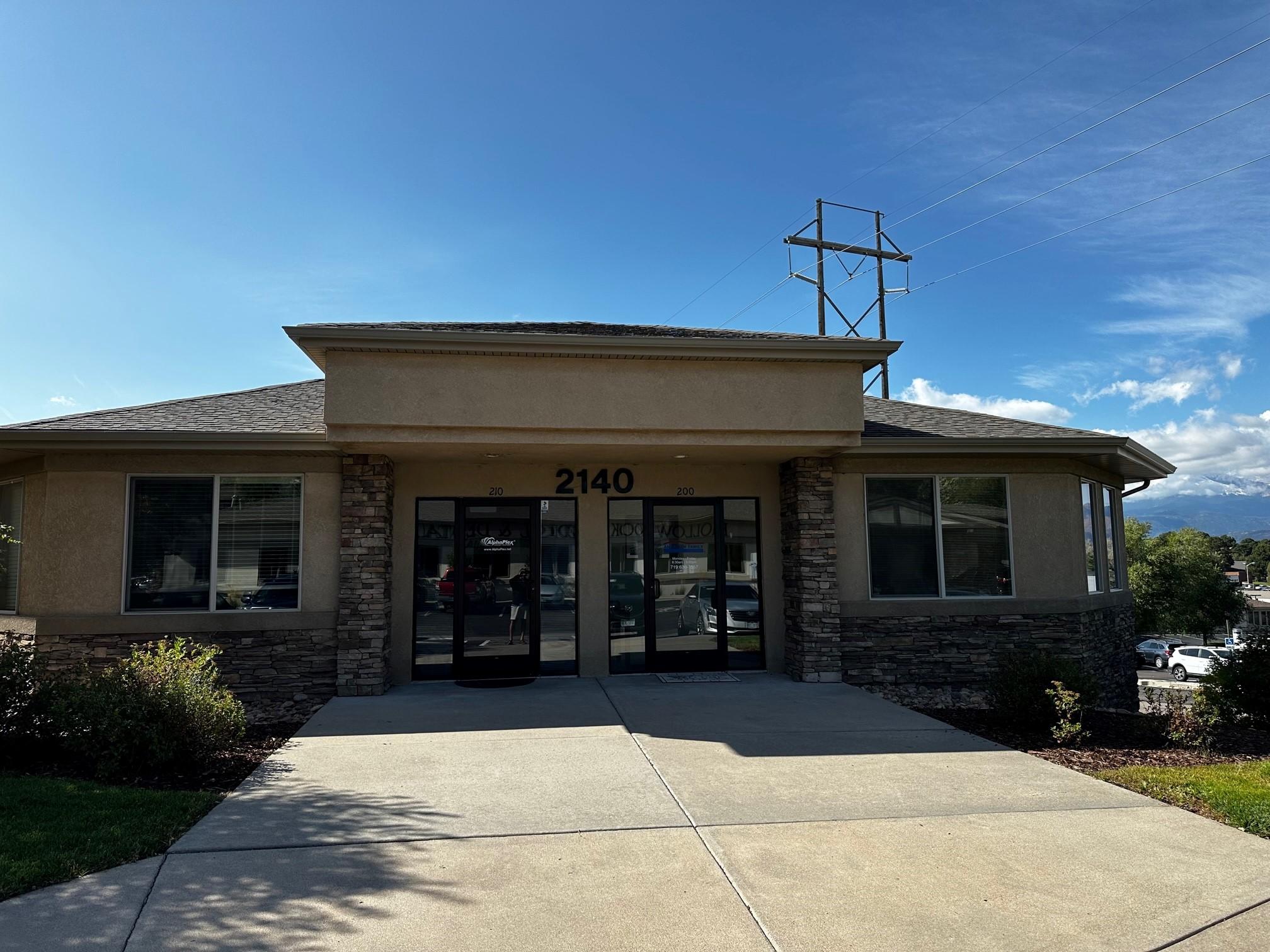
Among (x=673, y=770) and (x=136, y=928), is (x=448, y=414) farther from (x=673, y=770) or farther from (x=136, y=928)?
(x=136, y=928)

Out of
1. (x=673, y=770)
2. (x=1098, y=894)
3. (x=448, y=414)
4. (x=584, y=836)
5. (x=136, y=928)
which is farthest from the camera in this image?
(x=448, y=414)

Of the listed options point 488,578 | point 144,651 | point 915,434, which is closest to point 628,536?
point 488,578

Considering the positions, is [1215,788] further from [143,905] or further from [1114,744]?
[143,905]

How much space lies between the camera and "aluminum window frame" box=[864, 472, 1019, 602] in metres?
11.5

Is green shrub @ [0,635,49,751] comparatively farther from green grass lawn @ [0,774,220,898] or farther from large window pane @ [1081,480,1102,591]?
large window pane @ [1081,480,1102,591]

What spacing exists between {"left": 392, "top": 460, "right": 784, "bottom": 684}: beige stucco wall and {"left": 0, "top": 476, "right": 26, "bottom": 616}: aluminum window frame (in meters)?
4.54

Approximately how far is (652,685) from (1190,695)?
668 centimetres

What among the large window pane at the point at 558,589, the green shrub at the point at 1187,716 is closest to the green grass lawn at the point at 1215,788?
the green shrub at the point at 1187,716

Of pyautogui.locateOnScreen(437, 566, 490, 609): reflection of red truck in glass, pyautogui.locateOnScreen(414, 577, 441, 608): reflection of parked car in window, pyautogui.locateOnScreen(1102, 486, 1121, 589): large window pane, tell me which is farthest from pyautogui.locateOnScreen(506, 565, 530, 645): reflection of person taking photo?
pyautogui.locateOnScreen(1102, 486, 1121, 589): large window pane

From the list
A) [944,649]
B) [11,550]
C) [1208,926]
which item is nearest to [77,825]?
[1208,926]

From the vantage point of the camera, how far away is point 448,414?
9578mm

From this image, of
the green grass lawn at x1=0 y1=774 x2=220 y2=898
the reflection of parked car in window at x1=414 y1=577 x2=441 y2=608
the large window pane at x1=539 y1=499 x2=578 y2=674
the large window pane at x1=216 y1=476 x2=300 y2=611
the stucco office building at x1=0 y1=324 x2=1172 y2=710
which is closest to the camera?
the green grass lawn at x1=0 y1=774 x2=220 y2=898

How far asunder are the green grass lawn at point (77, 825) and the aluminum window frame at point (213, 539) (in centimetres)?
351

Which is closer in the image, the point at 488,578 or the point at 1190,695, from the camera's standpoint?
the point at 1190,695
